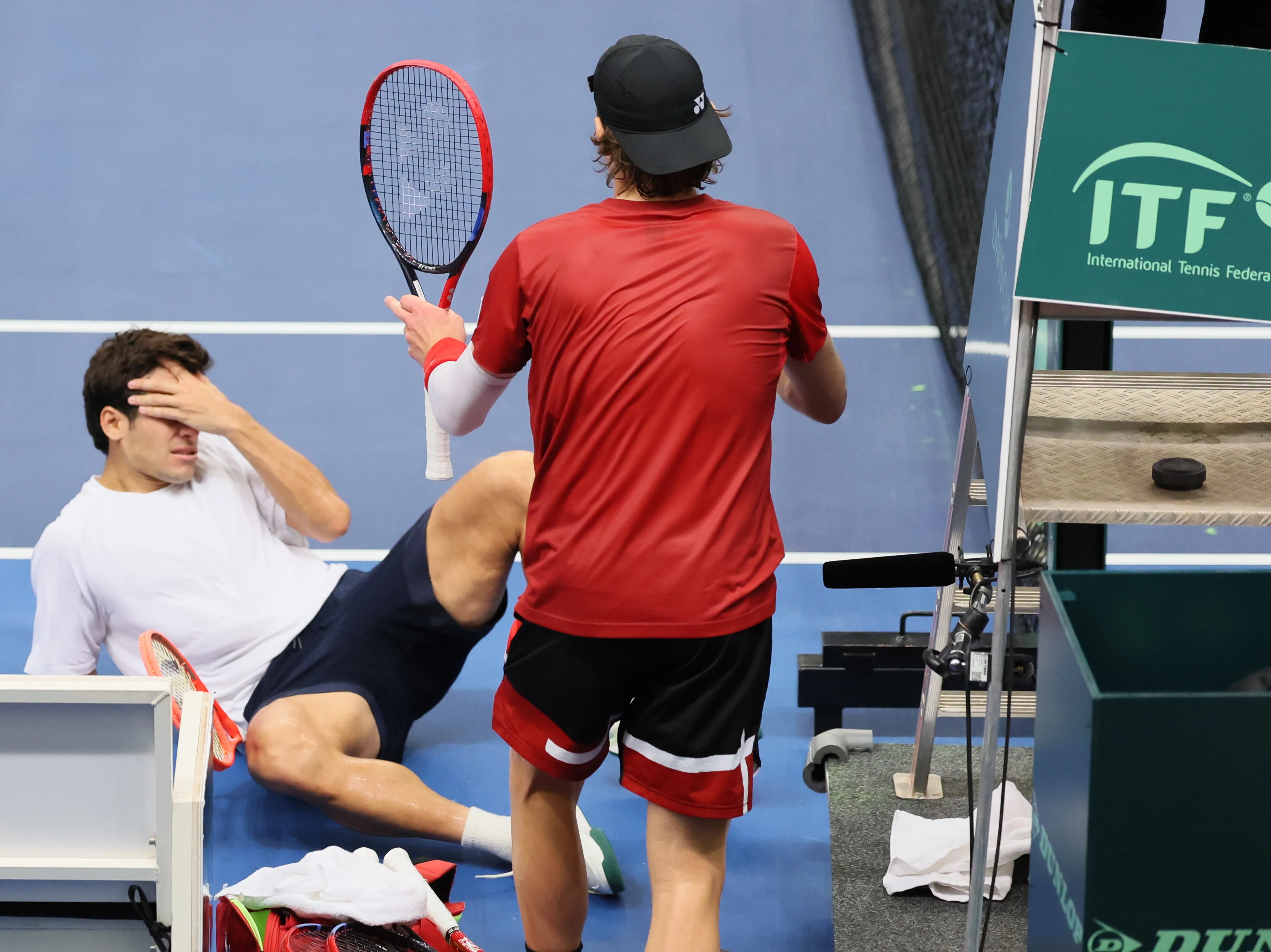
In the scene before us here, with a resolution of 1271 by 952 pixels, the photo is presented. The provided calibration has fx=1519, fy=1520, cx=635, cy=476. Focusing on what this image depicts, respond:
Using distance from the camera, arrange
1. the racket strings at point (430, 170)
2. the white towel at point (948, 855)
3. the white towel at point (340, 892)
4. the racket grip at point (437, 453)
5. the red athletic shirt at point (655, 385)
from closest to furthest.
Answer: the red athletic shirt at point (655, 385)
the white towel at point (340, 892)
the white towel at point (948, 855)
the racket grip at point (437, 453)
the racket strings at point (430, 170)

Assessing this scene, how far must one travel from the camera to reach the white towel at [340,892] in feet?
8.43

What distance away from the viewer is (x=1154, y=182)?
5.65 feet

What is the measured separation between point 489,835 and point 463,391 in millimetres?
1192

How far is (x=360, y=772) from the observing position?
3123 mm

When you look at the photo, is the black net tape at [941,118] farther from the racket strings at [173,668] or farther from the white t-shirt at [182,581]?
the racket strings at [173,668]

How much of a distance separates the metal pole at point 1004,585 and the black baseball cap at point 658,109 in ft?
1.64

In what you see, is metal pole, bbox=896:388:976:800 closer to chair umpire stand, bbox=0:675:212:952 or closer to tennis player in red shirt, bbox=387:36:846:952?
tennis player in red shirt, bbox=387:36:846:952

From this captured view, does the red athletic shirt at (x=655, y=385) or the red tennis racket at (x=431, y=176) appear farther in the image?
the red tennis racket at (x=431, y=176)

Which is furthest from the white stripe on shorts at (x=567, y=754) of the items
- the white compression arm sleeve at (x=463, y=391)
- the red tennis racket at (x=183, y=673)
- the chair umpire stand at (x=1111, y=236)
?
the red tennis racket at (x=183, y=673)

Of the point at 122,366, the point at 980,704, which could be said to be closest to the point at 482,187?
the point at 122,366

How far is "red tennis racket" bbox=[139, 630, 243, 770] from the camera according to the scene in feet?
9.46

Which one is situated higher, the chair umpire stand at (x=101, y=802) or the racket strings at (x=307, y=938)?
the chair umpire stand at (x=101, y=802)

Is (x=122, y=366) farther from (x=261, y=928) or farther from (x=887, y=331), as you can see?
(x=887, y=331)

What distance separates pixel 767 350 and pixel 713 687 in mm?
484
